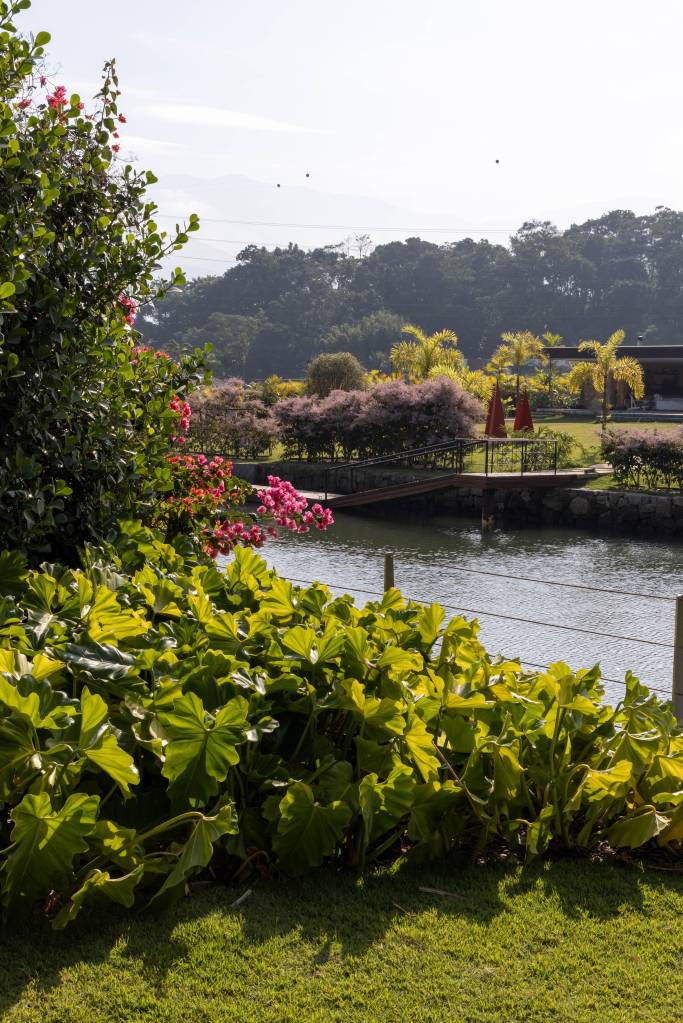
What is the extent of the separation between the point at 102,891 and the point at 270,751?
0.53 meters

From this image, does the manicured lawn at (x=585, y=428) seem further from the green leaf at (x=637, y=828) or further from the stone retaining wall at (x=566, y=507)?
the green leaf at (x=637, y=828)

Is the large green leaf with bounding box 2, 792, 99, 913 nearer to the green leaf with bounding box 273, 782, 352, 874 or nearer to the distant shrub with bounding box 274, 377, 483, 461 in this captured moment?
the green leaf with bounding box 273, 782, 352, 874

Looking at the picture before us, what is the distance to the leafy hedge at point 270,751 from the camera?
201 centimetres

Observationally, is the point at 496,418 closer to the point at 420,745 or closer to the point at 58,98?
the point at 58,98

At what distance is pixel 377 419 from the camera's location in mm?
25047

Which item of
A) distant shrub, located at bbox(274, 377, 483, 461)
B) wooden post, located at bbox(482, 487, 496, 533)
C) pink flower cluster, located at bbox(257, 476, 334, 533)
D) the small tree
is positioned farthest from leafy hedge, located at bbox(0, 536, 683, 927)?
the small tree

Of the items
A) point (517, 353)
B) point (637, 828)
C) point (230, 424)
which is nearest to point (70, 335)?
point (637, 828)

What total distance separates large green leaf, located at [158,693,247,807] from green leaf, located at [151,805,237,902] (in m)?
0.05

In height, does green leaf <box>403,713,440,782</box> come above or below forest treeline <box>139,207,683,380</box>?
below

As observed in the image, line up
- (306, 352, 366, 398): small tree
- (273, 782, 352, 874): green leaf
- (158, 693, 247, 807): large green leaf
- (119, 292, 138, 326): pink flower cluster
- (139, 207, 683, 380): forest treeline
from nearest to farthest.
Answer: (158, 693, 247, 807): large green leaf < (273, 782, 352, 874): green leaf < (119, 292, 138, 326): pink flower cluster < (306, 352, 366, 398): small tree < (139, 207, 683, 380): forest treeline

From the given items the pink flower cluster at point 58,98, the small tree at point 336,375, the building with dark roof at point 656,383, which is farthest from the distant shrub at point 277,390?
the pink flower cluster at point 58,98

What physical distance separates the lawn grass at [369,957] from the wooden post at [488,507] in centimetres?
1748

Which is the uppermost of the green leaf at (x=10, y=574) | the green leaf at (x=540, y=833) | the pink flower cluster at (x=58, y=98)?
the pink flower cluster at (x=58, y=98)

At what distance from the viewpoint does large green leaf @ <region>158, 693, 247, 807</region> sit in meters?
2.06
